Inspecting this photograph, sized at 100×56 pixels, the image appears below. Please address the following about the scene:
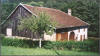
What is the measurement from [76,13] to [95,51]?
628 millimetres

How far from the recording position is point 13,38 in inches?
92.5

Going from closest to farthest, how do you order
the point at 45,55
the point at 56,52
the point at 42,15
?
the point at 45,55
the point at 56,52
the point at 42,15

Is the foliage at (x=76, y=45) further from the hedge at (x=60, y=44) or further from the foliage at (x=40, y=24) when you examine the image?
the foliage at (x=40, y=24)

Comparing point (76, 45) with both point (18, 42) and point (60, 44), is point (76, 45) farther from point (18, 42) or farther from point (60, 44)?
point (18, 42)

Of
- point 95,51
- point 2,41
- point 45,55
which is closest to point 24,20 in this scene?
point 2,41

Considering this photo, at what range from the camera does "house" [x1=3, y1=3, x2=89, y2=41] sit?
2.30m

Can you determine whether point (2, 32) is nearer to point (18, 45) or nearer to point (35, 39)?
point (18, 45)

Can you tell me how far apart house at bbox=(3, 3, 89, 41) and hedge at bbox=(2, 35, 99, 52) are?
0.08 metres

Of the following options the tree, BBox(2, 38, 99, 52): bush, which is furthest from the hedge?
the tree

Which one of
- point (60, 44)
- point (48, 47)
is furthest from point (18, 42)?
point (60, 44)

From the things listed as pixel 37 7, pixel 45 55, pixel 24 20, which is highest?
pixel 37 7

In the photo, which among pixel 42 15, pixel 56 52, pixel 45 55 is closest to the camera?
pixel 45 55

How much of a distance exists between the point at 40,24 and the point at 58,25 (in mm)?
386

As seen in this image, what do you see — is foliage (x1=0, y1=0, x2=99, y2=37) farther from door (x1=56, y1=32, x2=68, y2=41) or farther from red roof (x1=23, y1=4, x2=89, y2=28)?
door (x1=56, y1=32, x2=68, y2=41)
